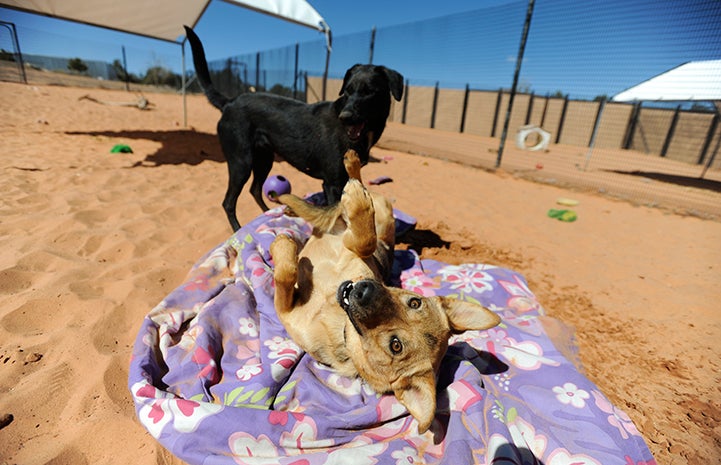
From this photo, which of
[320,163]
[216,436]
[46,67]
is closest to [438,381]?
[216,436]

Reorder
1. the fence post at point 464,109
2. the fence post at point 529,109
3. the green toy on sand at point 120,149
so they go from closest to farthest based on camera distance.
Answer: the green toy on sand at point 120,149
the fence post at point 529,109
the fence post at point 464,109

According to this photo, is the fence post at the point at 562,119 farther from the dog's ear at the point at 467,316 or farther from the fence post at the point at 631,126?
the dog's ear at the point at 467,316

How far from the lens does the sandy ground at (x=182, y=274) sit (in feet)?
5.67

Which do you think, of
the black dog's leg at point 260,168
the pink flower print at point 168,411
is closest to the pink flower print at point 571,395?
the pink flower print at point 168,411

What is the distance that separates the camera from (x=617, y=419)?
183 cm

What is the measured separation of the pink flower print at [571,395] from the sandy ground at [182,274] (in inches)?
17.7

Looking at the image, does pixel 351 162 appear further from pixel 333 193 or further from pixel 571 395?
pixel 571 395

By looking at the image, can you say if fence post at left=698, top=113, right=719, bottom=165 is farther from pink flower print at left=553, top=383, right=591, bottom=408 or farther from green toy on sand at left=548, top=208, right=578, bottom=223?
pink flower print at left=553, top=383, right=591, bottom=408

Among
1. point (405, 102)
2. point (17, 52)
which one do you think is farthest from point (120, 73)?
point (405, 102)

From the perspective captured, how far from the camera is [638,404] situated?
2.20 m

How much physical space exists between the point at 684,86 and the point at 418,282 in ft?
49.1

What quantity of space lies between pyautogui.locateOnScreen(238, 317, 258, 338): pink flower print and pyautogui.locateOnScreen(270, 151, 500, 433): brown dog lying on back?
0.24 m

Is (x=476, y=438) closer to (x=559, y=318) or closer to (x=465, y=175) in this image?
(x=559, y=318)

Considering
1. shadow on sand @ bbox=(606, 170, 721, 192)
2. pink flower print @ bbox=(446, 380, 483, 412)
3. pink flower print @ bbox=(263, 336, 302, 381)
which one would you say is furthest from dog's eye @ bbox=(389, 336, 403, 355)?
shadow on sand @ bbox=(606, 170, 721, 192)
